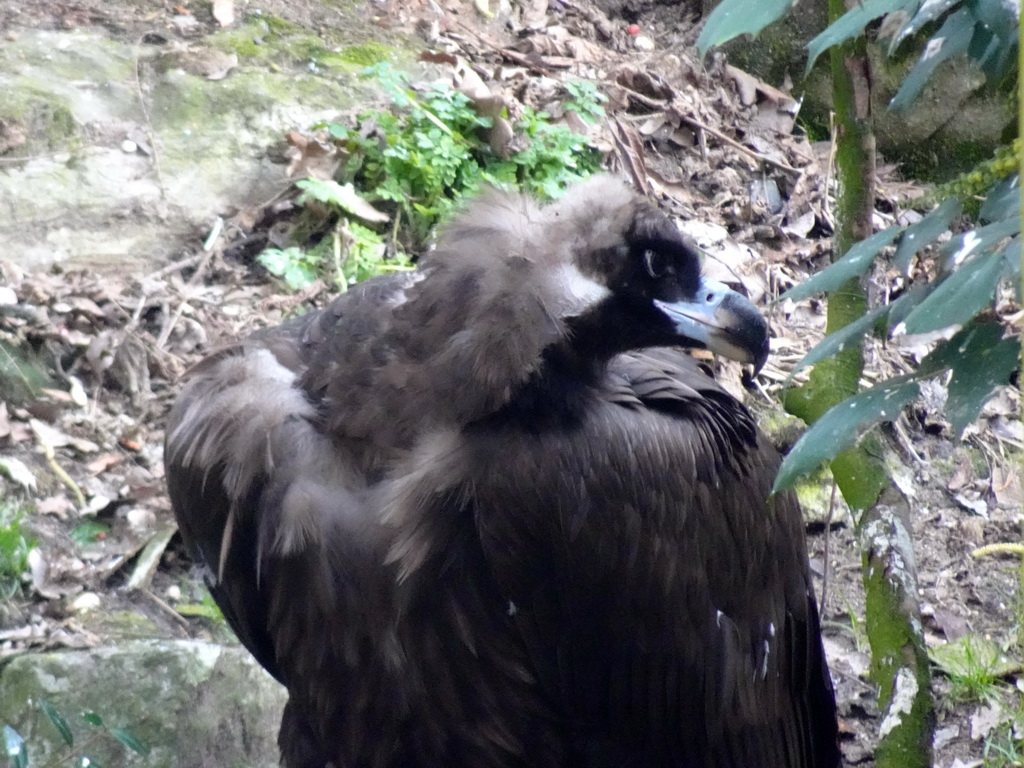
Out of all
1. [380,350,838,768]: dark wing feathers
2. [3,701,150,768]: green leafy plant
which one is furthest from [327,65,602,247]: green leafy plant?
[3,701,150,768]: green leafy plant

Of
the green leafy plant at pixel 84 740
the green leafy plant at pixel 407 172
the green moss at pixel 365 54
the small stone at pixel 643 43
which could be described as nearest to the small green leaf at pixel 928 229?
the green leafy plant at pixel 84 740

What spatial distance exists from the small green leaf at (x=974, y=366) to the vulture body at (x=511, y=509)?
509 mm

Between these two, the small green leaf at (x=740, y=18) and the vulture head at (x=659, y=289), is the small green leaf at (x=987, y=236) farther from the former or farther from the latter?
the vulture head at (x=659, y=289)

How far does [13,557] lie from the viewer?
334cm

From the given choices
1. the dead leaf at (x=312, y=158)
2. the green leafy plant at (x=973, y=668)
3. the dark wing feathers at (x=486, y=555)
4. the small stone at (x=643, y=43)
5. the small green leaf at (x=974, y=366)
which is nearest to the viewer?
the small green leaf at (x=974, y=366)

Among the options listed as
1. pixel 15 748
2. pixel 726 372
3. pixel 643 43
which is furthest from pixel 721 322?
pixel 643 43

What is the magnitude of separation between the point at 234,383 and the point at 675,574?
109cm

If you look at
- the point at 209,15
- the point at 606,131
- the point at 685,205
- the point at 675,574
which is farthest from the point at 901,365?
the point at 209,15

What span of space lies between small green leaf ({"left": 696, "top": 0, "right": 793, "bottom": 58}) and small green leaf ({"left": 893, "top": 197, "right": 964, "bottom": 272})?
44 cm

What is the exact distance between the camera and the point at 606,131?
5.35 meters

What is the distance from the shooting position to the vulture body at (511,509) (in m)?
2.34

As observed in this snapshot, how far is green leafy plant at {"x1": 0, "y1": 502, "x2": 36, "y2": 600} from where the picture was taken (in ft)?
10.9

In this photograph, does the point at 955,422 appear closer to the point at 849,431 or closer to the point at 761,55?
the point at 849,431

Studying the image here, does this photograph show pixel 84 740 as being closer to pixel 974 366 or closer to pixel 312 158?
pixel 974 366
